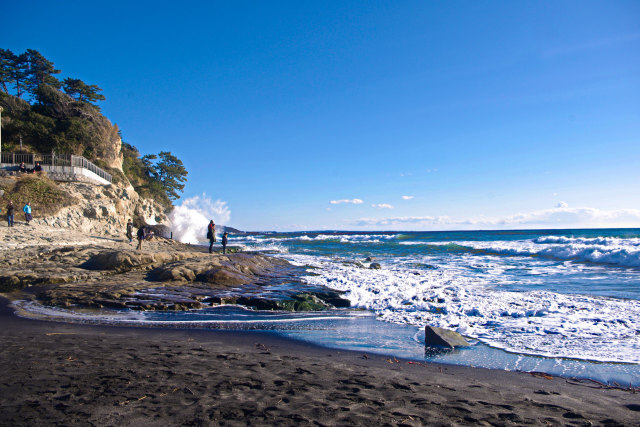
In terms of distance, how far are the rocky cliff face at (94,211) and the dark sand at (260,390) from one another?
22392mm

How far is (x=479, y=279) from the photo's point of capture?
14359mm

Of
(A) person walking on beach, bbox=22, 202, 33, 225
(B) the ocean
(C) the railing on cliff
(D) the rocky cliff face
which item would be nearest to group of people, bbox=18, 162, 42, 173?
(C) the railing on cliff

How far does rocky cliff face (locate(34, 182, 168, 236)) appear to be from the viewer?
78.1 ft

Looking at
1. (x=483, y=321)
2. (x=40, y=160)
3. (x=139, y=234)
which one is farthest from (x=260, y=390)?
(x=40, y=160)

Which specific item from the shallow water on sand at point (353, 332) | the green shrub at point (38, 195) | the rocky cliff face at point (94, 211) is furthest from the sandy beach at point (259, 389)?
the rocky cliff face at point (94, 211)

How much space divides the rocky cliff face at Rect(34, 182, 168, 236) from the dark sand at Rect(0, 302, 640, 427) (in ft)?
73.5

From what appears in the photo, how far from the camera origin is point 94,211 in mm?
25969

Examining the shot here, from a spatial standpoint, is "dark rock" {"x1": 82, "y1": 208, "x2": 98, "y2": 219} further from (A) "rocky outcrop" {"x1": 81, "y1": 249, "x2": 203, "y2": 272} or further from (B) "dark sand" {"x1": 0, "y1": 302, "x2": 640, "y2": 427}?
(B) "dark sand" {"x1": 0, "y1": 302, "x2": 640, "y2": 427}

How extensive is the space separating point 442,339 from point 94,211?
2782cm

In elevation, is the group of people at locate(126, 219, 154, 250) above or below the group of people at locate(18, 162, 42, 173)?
below

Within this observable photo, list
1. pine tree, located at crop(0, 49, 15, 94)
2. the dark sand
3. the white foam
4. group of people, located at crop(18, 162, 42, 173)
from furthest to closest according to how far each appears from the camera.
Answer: pine tree, located at crop(0, 49, 15, 94)
group of people, located at crop(18, 162, 42, 173)
the white foam
the dark sand

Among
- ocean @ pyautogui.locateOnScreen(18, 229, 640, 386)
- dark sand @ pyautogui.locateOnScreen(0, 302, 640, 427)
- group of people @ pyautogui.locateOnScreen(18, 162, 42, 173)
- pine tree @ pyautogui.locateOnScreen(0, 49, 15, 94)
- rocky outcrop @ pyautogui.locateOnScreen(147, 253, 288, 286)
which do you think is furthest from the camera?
pine tree @ pyautogui.locateOnScreen(0, 49, 15, 94)

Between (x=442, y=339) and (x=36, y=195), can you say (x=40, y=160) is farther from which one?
(x=442, y=339)

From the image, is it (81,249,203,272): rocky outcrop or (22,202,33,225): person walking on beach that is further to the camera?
(22,202,33,225): person walking on beach
